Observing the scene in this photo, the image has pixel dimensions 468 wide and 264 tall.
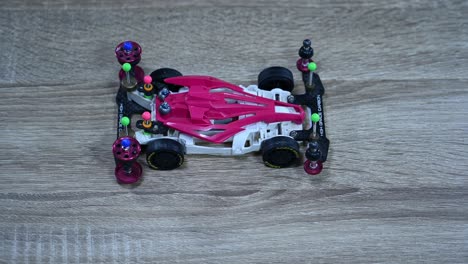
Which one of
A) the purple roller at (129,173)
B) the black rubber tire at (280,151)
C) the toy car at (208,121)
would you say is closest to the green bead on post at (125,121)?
the toy car at (208,121)

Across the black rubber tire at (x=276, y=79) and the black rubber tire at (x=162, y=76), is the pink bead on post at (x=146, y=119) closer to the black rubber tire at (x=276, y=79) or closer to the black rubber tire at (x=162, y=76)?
the black rubber tire at (x=162, y=76)

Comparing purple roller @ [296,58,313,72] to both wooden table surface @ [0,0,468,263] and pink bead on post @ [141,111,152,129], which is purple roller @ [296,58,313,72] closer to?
wooden table surface @ [0,0,468,263]

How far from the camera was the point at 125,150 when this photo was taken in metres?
1.76

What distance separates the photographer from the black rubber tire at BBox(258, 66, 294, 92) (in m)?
1.97

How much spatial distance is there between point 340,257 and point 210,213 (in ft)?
1.24

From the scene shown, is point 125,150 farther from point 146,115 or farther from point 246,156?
point 246,156

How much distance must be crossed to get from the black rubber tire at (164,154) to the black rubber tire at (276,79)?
1.13ft

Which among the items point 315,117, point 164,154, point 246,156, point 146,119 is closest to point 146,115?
point 146,119

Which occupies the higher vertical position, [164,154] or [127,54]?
[127,54]

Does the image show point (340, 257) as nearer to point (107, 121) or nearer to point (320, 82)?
point (320, 82)

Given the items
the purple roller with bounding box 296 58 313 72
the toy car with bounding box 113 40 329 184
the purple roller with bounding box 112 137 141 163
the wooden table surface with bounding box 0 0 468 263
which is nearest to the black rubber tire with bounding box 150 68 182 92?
the toy car with bounding box 113 40 329 184

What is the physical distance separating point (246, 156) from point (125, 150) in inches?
14.7

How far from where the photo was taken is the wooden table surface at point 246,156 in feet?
5.92

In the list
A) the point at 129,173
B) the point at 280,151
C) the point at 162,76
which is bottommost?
the point at 129,173
